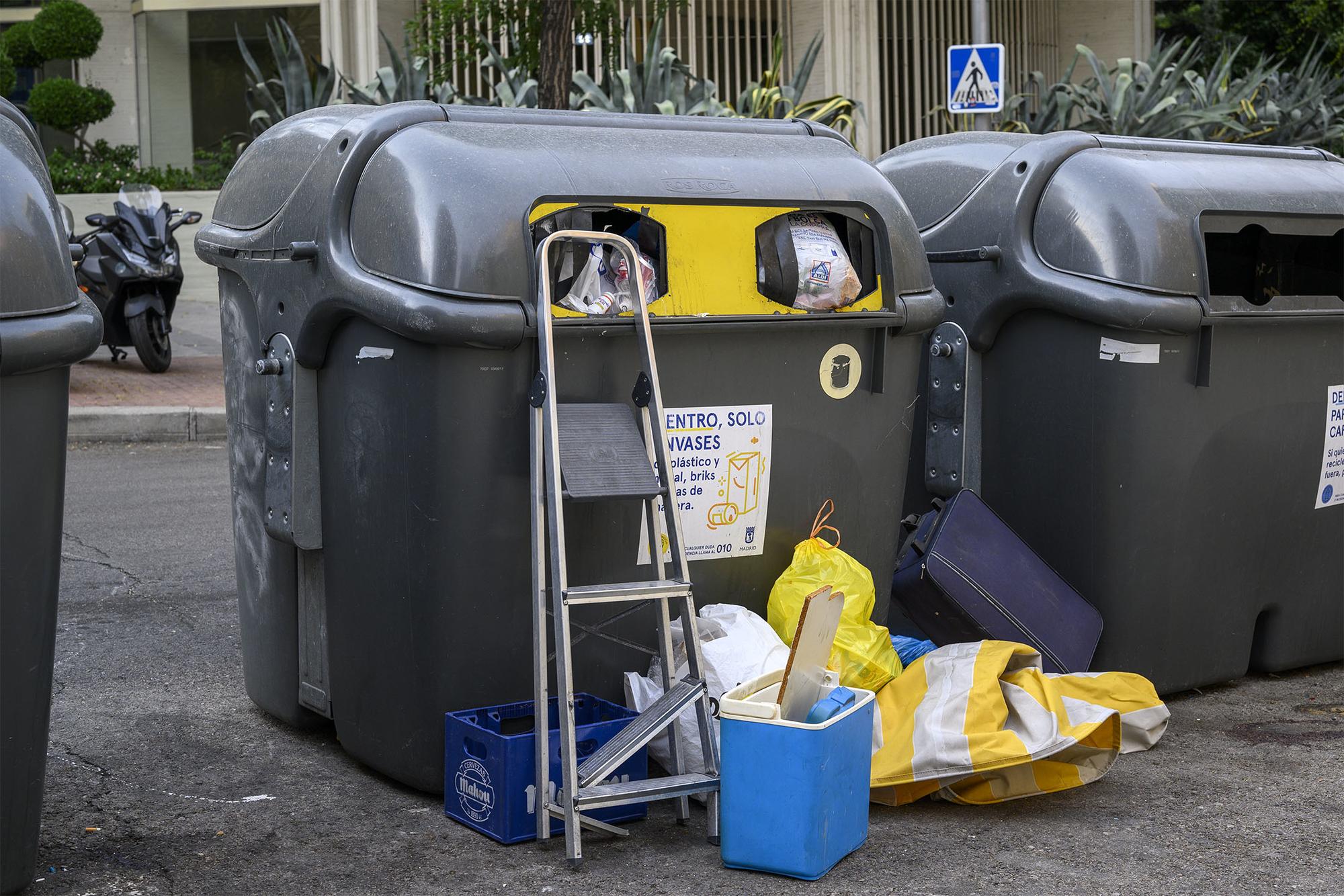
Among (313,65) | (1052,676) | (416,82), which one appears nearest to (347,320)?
(1052,676)

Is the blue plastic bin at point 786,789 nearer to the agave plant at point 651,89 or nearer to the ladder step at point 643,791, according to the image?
the ladder step at point 643,791

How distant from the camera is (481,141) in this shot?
347 cm

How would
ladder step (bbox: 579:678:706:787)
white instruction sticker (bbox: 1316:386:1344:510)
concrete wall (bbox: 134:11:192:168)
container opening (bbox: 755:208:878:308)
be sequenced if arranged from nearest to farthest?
ladder step (bbox: 579:678:706:787), container opening (bbox: 755:208:878:308), white instruction sticker (bbox: 1316:386:1344:510), concrete wall (bbox: 134:11:192:168)

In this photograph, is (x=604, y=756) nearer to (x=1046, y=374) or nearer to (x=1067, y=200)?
(x=1046, y=374)

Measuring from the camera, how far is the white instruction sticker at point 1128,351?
163 inches

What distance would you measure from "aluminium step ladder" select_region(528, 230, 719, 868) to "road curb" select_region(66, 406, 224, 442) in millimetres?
6044

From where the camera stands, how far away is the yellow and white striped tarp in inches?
136

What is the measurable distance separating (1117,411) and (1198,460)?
341 millimetres

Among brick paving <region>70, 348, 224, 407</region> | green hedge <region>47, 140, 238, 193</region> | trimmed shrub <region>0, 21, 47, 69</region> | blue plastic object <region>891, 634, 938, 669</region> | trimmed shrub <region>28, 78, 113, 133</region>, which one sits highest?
trimmed shrub <region>0, 21, 47, 69</region>

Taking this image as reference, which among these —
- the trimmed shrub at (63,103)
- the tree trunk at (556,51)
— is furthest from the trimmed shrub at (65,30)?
the tree trunk at (556,51)

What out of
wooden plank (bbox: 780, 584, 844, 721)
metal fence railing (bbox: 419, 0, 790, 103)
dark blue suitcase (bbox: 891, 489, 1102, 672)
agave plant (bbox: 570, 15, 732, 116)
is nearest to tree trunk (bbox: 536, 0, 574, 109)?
agave plant (bbox: 570, 15, 732, 116)

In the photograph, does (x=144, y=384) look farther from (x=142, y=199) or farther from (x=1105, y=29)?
(x=1105, y=29)

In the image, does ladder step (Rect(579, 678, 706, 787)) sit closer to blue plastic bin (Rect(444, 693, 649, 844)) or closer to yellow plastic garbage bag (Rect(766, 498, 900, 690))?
blue plastic bin (Rect(444, 693, 649, 844))

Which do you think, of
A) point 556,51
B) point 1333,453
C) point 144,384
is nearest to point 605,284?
point 1333,453
